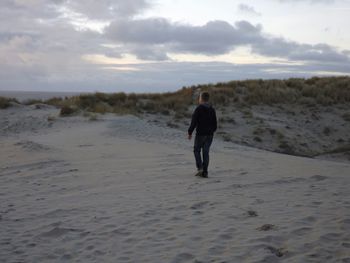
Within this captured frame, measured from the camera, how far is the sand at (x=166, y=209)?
5.34 m

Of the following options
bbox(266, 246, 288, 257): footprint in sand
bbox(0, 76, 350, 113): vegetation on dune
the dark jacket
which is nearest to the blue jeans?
the dark jacket

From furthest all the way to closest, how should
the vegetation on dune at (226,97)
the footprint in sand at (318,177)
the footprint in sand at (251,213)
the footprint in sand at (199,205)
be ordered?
1. the vegetation on dune at (226,97)
2. the footprint in sand at (318,177)
3. the footprint in sand at (199,205)
4. the footprint in sand at (251,213)

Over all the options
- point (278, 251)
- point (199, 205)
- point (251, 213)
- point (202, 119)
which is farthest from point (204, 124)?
point (278, 251)

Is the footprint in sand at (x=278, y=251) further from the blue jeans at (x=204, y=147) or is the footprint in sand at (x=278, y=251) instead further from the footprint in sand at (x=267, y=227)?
the blue jeans at (x=204, y=147)

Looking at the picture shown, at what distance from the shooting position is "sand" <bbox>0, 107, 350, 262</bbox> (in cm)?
534

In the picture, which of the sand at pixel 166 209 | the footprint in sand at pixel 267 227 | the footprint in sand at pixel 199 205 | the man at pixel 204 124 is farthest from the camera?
the man at pixel 204 124

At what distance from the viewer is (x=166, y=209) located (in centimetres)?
714

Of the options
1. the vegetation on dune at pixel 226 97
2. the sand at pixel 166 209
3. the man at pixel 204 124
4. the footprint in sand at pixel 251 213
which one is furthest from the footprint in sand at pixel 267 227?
the vegetation on dune at pixel 226 97

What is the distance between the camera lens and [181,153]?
45.2 ft

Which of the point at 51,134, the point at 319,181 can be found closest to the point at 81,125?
the point at 51,134

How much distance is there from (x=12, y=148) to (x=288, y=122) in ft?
54.5

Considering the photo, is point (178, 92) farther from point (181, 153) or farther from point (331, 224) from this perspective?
point (331, 224)

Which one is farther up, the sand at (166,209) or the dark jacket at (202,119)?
the dark jacket at (202,119)

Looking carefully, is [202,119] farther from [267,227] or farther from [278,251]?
[278,251]
